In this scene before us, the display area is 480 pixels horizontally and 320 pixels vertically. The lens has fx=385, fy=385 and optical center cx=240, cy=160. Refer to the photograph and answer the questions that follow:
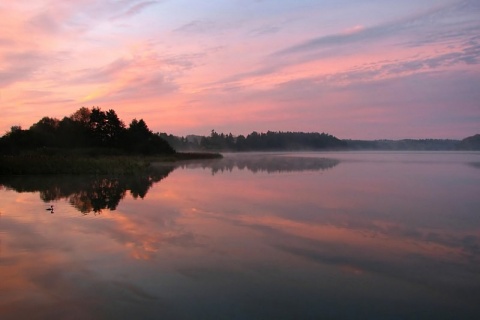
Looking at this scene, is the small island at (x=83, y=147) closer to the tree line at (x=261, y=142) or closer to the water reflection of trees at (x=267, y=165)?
the water reflection of trees at (x=267, y=165)

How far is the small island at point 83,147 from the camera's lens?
1246 inches

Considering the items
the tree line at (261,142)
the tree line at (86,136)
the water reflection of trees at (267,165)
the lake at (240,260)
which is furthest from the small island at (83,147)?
the tree line at (261,142)

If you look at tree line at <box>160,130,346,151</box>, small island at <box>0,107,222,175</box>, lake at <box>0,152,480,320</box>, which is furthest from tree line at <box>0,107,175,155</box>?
tree line at <box>160,130,346,151</box>

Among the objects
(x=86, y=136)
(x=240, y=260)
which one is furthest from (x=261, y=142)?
(x=240, y=260)

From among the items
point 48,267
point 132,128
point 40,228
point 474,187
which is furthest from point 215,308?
point 132,128

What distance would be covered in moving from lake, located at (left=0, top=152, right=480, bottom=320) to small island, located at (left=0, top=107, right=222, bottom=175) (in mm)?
17266

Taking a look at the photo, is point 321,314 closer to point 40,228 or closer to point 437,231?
point 437,231

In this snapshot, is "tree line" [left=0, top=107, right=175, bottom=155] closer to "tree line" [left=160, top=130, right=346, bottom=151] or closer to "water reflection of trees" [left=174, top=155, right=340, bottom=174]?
"water reflection of trees" [left=174, top=155, right=340, bottom=174]

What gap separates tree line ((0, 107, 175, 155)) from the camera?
4628 cm

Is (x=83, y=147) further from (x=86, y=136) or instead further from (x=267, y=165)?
(x=267, y=165)

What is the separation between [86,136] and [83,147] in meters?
2.52

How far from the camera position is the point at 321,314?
5402mm

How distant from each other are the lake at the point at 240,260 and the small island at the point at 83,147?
17.3m

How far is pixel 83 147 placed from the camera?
2060 inches
